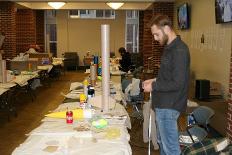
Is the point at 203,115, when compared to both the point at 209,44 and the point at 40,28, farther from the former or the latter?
the point at 40,28

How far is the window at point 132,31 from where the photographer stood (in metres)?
17.6

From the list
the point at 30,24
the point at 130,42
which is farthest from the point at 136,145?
the point at 130,42

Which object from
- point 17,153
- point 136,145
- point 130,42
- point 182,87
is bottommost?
point 136,145

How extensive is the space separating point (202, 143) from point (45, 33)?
16205mm

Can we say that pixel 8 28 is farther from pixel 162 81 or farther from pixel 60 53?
pixel 162 81

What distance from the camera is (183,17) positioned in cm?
940

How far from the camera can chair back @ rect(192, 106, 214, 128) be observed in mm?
3721

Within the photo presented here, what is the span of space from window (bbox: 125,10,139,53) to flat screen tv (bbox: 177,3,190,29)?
305 inches

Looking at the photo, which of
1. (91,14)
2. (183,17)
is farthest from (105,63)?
(91,14)

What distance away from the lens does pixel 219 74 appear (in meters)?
6.51

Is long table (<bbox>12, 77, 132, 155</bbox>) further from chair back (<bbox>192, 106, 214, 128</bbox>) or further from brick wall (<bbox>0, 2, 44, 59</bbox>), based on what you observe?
brick wall (<bbox>0, 2, 44, 59</bbox>)

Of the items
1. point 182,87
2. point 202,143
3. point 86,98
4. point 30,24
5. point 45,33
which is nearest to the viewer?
point 202,143

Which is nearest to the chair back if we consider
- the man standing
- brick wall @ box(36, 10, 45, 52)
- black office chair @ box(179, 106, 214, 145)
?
black office chair @ box(179, 106, 214, 145)

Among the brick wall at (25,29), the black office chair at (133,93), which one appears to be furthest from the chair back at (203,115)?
the brick wall at (25,29)
